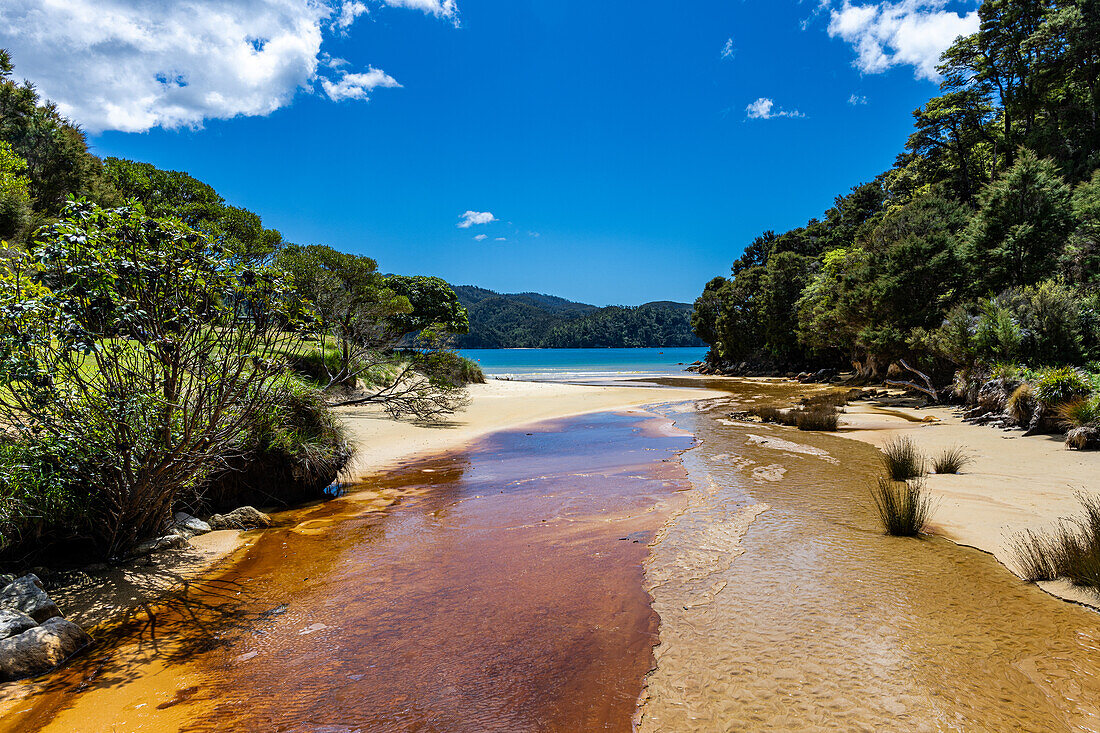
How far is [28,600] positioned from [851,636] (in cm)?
Result: 802

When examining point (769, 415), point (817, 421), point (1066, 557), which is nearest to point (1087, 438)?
point (817, 421)

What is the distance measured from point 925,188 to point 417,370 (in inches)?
1927

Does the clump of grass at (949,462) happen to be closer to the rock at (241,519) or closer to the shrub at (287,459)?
the shrub at (287,459)

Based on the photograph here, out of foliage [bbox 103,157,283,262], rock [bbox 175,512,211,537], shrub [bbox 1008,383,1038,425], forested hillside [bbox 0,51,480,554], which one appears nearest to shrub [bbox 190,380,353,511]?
→ rock [bbox 175,512,211,537]

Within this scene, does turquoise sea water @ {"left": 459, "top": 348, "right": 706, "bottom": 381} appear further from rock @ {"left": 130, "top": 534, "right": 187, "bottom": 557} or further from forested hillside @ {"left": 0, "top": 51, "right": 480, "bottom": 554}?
forested hillside @ {"left": 0, "top": 51, "right": 480, "bottom": 554}

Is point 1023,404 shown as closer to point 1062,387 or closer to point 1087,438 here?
point 1062,387

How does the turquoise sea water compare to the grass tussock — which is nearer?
the grass tussock

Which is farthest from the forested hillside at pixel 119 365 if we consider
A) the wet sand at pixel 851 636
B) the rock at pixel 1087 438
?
the rock at pixel 1087 438

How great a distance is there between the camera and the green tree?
20.6 metres

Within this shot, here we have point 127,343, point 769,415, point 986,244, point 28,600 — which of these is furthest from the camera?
point 986,244

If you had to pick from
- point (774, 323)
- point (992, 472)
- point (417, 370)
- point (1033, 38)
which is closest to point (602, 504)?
point (992, 472)

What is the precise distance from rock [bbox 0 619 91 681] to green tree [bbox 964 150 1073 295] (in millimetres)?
29878

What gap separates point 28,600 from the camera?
471 cm

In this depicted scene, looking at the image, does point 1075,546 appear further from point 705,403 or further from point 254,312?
point 705,403
